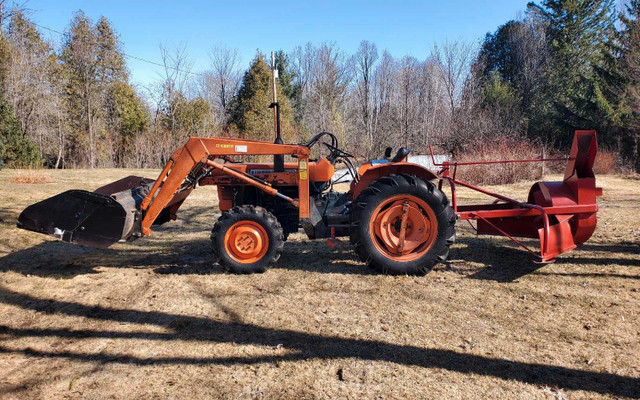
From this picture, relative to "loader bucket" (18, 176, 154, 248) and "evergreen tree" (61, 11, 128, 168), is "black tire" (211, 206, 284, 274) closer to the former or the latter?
"loader bucket" (18, 176, 154, 248)

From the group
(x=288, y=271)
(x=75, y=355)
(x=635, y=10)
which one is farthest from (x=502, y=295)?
(x=635, y=10)

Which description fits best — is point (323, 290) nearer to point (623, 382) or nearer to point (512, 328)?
point (512, 328)

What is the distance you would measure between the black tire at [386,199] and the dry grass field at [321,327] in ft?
0.57

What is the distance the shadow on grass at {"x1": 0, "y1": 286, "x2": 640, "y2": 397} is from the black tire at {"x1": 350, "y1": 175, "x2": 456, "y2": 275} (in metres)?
1.47

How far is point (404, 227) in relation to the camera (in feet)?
14.5

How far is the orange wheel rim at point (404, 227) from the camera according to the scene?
445 cm

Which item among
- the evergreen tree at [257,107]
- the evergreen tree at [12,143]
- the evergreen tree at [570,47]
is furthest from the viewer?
the evergreen tree at [570,47]

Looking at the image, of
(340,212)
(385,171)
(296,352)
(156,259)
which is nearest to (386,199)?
(385,171)

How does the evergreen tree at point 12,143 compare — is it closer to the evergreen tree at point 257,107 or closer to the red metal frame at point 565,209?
the evergreen tree at point 257,107

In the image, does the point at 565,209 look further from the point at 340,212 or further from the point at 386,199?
the point at 340,212

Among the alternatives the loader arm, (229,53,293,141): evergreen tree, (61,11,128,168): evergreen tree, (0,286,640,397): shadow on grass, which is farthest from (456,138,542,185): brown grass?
(61,11,128,168): evergreen tree

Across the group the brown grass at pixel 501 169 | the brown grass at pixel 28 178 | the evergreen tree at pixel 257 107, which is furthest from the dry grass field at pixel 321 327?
the evergreen tree at pixel 257 107

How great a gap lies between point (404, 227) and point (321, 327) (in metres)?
1.57

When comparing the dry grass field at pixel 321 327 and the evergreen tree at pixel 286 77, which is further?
the evergreen tree at pixel 286 77
